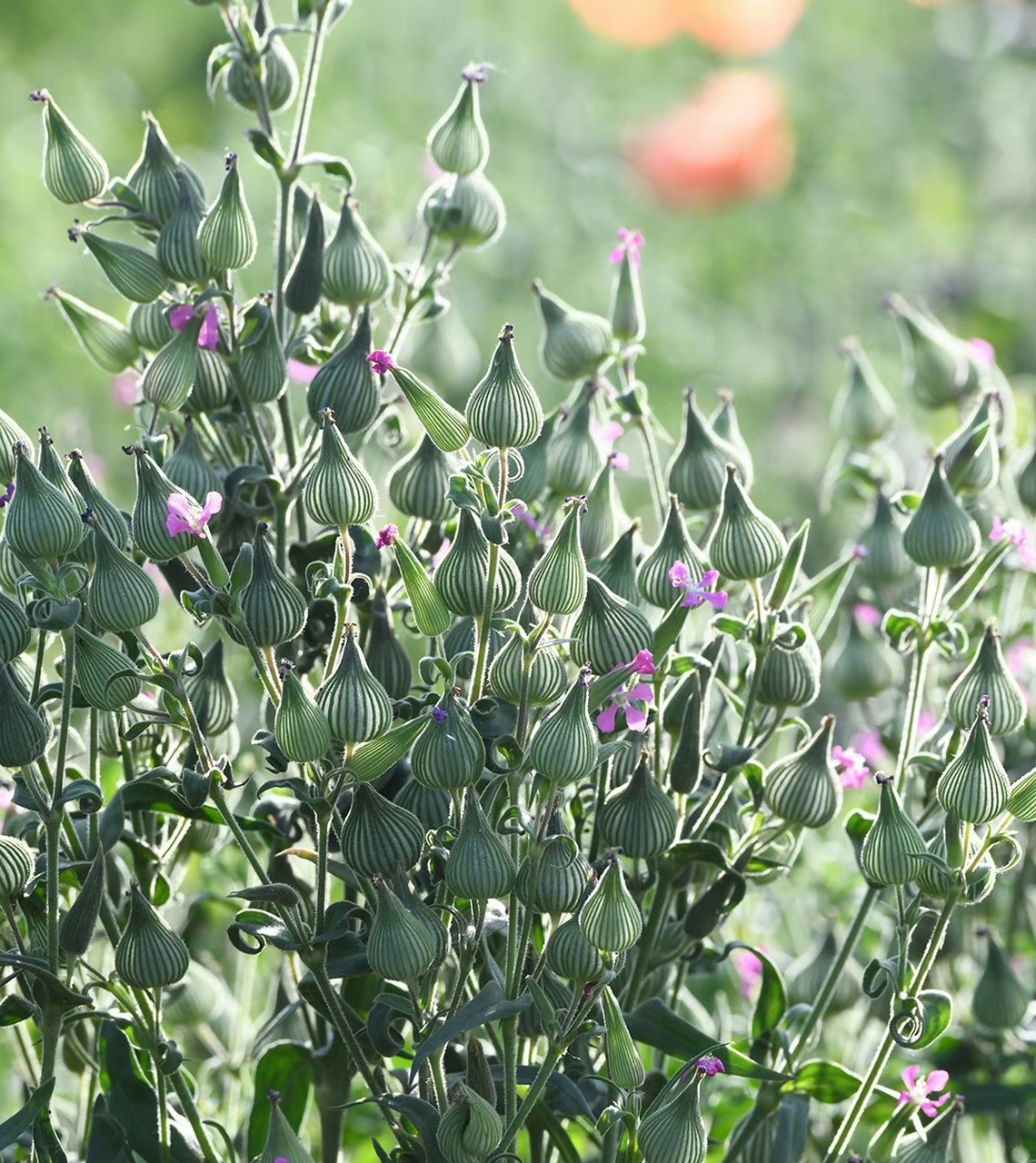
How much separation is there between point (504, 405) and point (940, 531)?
31 centimetres

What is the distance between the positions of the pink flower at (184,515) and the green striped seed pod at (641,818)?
255 mm

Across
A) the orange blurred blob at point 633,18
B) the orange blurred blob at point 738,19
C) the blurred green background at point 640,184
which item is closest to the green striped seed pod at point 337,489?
the blurred green background at point 640,184

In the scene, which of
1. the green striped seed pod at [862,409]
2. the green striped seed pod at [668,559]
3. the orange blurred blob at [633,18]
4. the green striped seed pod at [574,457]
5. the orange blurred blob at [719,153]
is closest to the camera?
the green striped seed pod at [668,559]

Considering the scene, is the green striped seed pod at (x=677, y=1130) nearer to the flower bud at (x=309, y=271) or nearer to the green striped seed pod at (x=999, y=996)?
the green striped seed pod at (x=999, y=996)

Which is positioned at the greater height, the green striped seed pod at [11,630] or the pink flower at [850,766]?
the green striped seed pod at [11,630]

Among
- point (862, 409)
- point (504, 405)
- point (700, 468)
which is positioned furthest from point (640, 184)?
point (504, 405)

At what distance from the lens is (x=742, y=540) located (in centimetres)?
86

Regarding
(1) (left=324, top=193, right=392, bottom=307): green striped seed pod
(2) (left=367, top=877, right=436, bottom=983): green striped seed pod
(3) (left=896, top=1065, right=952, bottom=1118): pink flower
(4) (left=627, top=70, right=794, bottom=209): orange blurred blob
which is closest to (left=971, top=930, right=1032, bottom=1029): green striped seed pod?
(3) (left=896, top=1065, right=952, bottom=1118): pink flower

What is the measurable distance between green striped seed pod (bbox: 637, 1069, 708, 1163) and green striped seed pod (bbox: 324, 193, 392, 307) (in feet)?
1.59

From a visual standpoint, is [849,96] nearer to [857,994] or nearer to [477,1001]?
[857,994]

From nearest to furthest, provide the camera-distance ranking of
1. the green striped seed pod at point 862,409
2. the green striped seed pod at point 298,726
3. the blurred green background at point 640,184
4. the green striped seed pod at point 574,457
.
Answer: the green striped seed pod at point 298,726, the green striped seed pod at point 574,457, the green striped seed pod at point 862,409, the blurred green background at point 640,184

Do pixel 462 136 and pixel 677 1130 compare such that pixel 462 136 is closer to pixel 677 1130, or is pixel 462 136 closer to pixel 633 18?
pixel 677 1130

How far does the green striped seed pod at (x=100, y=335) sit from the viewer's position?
0.95 meters

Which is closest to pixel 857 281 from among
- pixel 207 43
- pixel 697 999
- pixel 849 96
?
pixel 849 96
